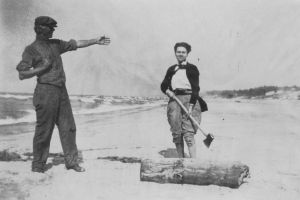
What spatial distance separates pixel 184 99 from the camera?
18.1ft

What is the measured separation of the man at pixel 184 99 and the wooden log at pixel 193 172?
71cm

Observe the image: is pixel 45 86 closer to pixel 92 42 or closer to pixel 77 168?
pixel 92 42

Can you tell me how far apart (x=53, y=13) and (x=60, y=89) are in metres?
62.5

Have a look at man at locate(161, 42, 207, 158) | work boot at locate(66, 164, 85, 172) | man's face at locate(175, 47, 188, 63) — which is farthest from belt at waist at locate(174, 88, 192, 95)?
work boot at locate(66, 164, 85, 172)

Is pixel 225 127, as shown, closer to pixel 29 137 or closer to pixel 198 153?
pixel 198 153

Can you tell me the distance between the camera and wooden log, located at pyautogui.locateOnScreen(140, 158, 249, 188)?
4.58 meters

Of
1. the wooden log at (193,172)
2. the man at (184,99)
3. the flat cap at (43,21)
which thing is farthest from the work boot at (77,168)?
the flat cap at (43,21)

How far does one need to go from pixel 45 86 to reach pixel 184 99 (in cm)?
176

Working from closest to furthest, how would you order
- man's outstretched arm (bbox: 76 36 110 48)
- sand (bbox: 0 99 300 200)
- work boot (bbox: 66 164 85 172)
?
sand (bbox: 0 99 300 200) < work boot (bbox: 66 164 85 172) < man's outstretched arm (bbox: 76 36 110 48)

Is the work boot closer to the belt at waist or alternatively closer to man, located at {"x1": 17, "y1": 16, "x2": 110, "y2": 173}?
man, located at {"x1": 17, "y1": 16, "x2": 110, "y2": 173}

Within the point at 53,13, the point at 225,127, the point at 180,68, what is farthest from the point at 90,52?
the point at 180,68

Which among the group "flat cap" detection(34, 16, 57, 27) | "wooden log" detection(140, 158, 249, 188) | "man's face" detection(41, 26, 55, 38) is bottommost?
"wooden log" detection(140, 158, 249, 188)

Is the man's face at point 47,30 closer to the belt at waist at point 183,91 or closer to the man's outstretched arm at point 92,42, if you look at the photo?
the man's outstretched arm at point 92,42

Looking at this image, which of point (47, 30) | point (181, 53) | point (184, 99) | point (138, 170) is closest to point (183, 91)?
point (184, 99)
